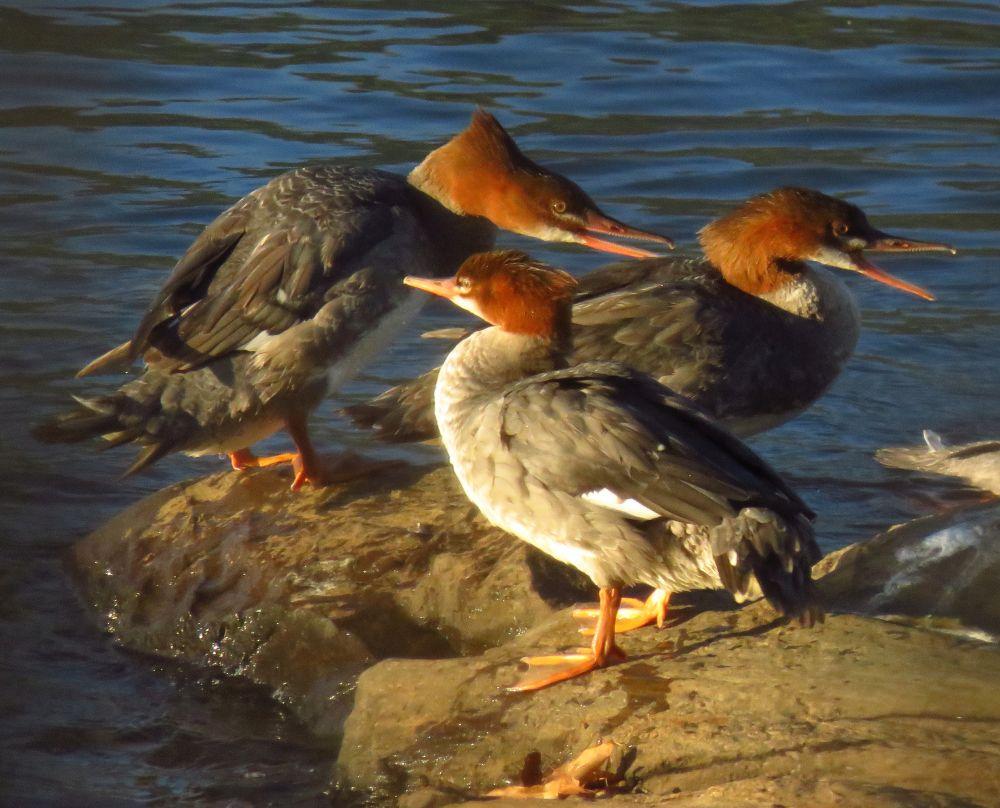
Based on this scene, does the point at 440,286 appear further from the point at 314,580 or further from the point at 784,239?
the point at 784,239

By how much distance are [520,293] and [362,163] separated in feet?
20.1

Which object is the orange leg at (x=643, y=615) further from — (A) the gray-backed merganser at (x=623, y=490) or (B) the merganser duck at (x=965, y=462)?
(B) the merganser duck at (x=965, y=462)

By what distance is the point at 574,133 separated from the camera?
1138 cm

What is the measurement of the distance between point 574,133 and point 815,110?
6.49 ft

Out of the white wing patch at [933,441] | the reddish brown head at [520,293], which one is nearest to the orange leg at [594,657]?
the reddish brown head at [520,293]

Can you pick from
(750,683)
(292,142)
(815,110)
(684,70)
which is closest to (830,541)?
(750,683)

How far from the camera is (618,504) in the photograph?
3926 millimetres

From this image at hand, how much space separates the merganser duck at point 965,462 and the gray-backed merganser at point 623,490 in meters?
2.41

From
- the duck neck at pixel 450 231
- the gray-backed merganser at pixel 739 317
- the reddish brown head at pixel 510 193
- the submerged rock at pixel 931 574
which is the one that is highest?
the reddish brown head at pixel 510 193

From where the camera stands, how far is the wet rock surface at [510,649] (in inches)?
137

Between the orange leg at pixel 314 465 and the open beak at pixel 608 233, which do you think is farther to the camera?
the open beak at pixel 608 233

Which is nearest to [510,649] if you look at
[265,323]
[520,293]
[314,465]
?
[520,293]

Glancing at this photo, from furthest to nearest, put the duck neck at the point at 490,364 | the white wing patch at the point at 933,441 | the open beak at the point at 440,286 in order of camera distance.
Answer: the white wing patch at the point at 933,441
the open beak at the point at 440,286
the duck neck at the point at 490,364

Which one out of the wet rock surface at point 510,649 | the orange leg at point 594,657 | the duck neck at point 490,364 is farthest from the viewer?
the duck neck at point 490,364
